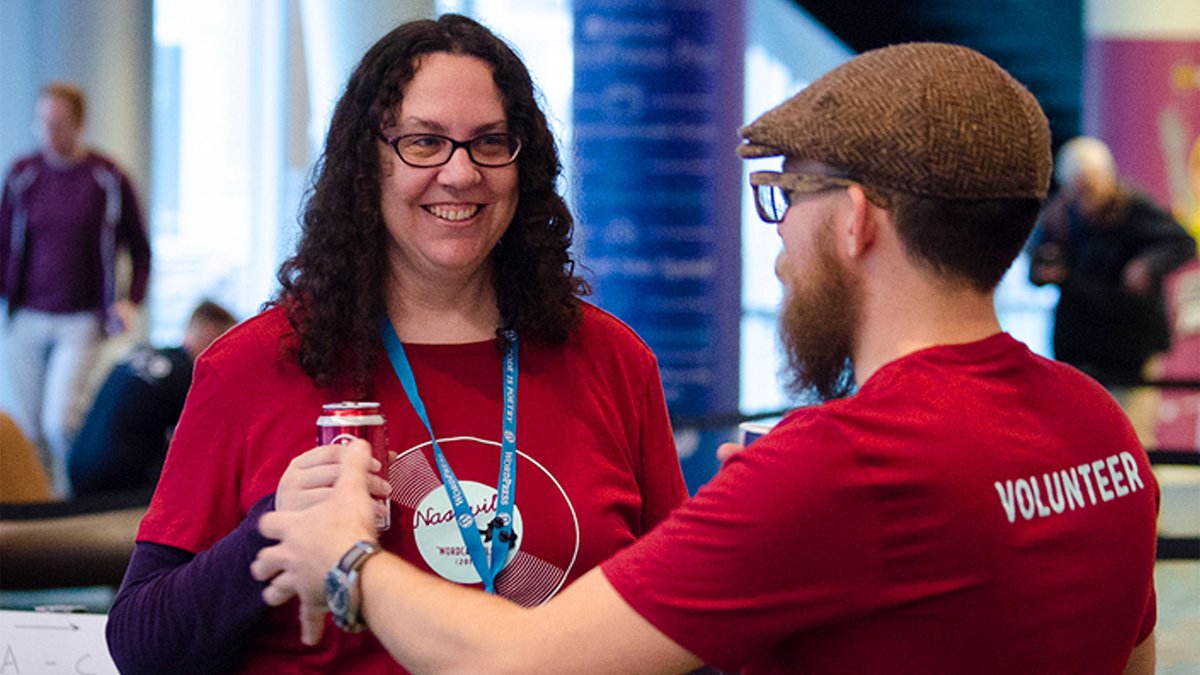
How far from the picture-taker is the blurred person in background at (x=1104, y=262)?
730cm

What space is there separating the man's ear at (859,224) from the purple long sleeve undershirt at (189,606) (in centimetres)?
75

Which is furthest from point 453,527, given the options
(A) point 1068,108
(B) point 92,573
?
(A) point 1068,108

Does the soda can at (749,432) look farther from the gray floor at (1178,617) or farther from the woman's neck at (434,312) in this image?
the gray floor at (1178,617)

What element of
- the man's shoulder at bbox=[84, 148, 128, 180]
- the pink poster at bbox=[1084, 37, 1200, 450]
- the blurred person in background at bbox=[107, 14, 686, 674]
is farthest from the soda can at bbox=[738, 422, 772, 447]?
the pink poster at bbox=[1084, 37, 1200, 450]

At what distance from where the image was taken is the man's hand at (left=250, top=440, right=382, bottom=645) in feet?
5.37

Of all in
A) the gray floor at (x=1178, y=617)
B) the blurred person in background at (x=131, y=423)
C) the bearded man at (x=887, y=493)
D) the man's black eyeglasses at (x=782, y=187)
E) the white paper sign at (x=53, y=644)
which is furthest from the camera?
the blurred person in background at (x=131, y=423)

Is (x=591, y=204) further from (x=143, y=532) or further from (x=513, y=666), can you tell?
(x=513, y=666)

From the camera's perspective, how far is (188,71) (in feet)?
33.8

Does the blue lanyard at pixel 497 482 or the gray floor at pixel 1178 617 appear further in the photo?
the gray floor at pixel 1178 617

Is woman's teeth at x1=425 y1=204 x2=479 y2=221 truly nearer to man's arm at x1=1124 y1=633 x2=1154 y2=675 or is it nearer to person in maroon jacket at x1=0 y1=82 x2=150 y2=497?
man's arm at x1=1124 y1=633 x2=1154 y2=675

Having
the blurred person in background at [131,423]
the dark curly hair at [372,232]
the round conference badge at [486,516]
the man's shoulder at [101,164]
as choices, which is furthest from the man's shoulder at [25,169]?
the round conference badge at [486,516]

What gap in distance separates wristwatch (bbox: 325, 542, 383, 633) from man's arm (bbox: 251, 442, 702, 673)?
0.03ft

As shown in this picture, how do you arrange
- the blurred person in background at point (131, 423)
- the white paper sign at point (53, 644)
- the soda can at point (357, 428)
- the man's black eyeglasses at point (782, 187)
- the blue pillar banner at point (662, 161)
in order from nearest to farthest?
the man's black eyeglasses at point (782, 187)
the soda can at point (357, 428)
the white paper sign at point (53, 644)
the blurred person in background at point (131, 423)
the blue pillar banner at point (662, 161)

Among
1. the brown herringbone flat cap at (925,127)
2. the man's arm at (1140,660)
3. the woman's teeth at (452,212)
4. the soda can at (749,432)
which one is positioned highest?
the brown herringbone flat cap at (925,127)
